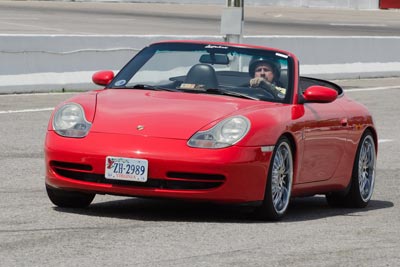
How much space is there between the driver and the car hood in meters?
0.35

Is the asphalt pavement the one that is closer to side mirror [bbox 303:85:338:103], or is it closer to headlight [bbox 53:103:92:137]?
side mirror [bbox 303:85:338:103]

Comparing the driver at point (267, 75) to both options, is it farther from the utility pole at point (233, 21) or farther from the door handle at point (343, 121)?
the utility pole at point (233, 21)

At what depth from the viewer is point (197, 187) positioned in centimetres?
896

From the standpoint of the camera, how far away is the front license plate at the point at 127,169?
29.1 feet

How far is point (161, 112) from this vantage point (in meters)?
9.26

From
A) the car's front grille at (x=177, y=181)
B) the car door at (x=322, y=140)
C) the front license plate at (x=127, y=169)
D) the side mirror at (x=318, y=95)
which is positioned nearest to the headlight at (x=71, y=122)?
the car's front grille at (x=177, y=181)

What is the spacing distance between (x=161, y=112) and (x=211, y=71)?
0.91m

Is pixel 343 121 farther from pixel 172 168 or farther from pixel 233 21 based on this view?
pixel 233 21

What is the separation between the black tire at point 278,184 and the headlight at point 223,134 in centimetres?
33

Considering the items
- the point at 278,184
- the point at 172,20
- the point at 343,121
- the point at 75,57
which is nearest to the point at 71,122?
the point at 278,184

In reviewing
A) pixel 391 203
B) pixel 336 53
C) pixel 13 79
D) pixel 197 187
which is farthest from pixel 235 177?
pixel 336 53

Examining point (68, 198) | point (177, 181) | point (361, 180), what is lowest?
point (361, 180)

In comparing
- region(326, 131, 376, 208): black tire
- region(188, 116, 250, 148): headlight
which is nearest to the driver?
region(188, 116, 250, 148): headlight

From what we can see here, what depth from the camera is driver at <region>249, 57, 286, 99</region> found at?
10.0m
